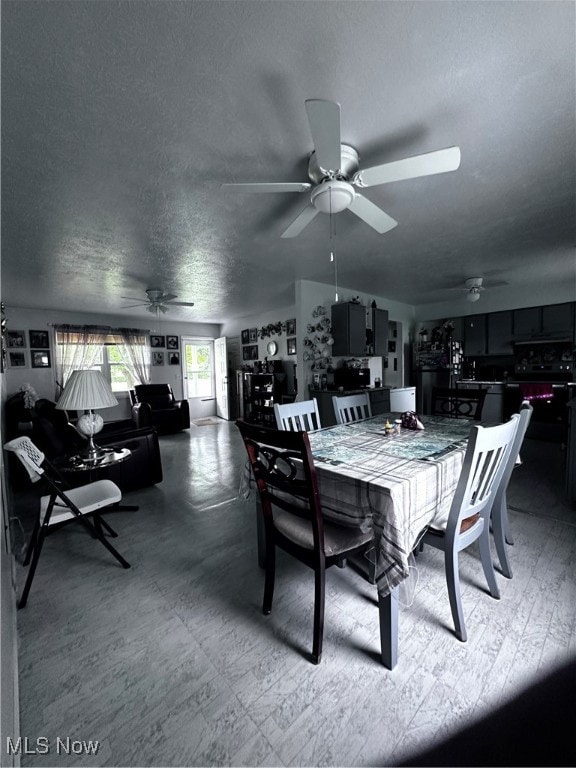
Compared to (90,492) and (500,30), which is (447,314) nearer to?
(500,30)

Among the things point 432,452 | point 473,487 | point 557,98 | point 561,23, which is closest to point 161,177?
point 561,23

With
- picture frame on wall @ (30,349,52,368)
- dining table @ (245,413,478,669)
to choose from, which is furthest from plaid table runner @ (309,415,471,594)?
picture frame on wall @ (30,349,52,368)

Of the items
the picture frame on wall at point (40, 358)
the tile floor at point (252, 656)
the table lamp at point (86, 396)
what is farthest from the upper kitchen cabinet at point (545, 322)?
the picture frame on wall at point (40, 358)

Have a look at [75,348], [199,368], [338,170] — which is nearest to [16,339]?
[75,348]

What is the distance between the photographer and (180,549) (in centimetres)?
209

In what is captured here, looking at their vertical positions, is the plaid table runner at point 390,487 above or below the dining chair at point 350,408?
below

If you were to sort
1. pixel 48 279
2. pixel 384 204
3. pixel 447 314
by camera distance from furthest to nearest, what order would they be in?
pixel 447 314 → pixel 48 279 → pixel 384 204

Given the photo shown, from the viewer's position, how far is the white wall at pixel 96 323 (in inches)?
208

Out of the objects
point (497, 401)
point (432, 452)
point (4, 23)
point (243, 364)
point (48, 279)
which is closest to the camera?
point (4, 23)

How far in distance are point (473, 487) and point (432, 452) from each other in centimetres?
25

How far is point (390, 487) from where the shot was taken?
114 centimetres

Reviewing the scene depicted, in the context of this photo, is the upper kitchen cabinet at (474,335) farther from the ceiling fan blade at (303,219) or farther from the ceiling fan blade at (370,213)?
the ceiling fan blade at (303,219)

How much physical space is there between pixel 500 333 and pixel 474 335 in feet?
A: 1.32

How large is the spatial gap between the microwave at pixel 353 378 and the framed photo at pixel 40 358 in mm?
5395
